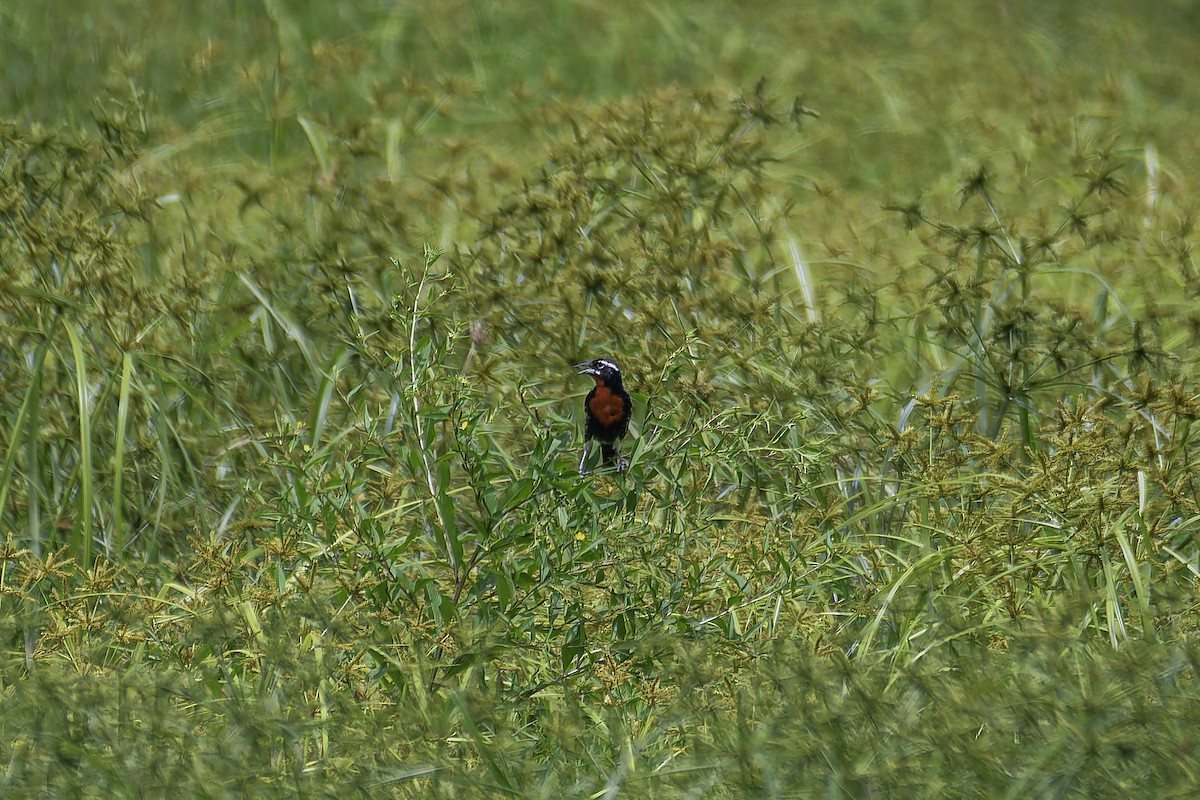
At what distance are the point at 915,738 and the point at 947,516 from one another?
1.08m

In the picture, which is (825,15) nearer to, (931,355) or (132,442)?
(931,355)

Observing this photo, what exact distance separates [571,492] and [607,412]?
34 cm

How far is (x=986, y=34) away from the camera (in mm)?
8656

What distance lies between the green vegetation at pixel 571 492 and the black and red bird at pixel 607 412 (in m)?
0.07

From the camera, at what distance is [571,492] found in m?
3.14

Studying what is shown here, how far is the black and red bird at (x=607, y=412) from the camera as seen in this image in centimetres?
339

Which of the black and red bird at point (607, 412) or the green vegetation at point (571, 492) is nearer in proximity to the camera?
the green vegetation at point (571, 492)

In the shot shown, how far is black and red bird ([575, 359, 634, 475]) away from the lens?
11.1ft

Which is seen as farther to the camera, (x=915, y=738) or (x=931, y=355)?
(x=931, y=355)

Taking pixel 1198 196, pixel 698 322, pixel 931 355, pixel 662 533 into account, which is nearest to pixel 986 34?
pixel 1198 196

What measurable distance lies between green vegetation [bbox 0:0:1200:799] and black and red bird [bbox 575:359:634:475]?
0.07 meters

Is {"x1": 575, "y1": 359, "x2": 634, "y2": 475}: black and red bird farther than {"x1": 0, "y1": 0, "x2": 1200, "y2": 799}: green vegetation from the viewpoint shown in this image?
Yes

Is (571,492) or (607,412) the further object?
(607,412)

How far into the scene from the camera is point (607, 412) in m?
3.43
